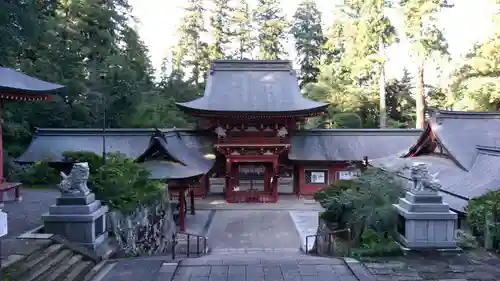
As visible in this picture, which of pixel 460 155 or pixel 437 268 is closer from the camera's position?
pixel 437 268

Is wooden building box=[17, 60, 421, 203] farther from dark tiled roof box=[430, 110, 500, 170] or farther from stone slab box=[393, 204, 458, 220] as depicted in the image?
stone slab box=[393, 204, 458, 220]

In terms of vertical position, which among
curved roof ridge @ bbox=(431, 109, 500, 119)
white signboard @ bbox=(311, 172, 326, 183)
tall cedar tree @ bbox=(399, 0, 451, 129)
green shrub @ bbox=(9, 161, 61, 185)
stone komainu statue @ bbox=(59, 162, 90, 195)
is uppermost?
tall cedar tree @ bbox=(399, 0, 451, 129)

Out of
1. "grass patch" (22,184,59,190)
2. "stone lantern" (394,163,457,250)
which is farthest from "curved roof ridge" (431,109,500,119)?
"grass patch" (22,184,59,190)

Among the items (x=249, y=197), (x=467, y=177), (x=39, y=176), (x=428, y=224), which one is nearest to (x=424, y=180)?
(x=428, y=224)

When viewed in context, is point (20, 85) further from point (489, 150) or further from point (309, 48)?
point (309, 48)

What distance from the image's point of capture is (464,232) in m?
8.37

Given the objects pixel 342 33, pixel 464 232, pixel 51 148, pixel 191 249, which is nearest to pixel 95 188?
pixel 191 249

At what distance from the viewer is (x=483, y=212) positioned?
7.39 meters

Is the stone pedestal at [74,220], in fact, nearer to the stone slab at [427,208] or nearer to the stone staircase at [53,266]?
the stone staircase at [53,266]

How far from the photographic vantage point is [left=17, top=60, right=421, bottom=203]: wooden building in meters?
17.6

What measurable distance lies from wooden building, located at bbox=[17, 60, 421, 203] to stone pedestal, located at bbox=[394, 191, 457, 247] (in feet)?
32.9

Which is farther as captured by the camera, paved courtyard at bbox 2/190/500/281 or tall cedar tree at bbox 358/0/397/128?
tall cedar tree at bbox 358/0/397/128

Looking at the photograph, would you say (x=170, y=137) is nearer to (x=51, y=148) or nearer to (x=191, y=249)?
(x=51, y=148)

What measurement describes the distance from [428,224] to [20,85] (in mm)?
9787
